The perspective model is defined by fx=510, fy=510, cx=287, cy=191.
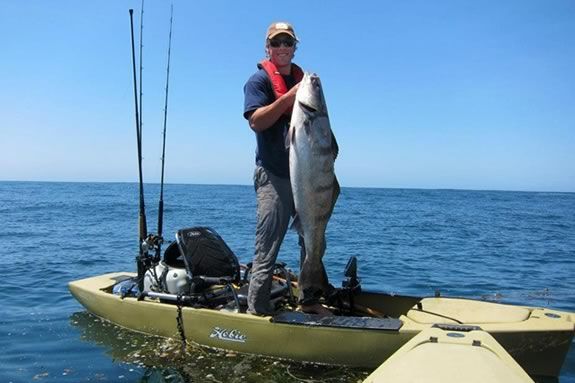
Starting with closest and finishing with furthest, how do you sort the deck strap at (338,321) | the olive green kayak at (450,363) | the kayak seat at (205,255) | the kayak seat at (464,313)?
the olive green kayak at (450,363) < the deck strap at (338,321) < the kayak seat at (464,313) < the kayak seat at (205,255)

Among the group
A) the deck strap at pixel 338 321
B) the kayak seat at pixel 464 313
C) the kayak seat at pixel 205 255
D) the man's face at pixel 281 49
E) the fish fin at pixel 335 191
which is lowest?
the deck strap at pixel 338 321

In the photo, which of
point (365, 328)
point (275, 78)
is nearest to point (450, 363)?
point (365, 328)

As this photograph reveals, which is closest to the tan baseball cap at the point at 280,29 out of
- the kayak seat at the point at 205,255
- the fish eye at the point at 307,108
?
the fish eye at the point at 307,108

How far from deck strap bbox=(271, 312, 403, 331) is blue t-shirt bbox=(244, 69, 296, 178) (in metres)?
1.54

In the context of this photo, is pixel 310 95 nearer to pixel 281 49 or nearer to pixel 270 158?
pixel 281 49

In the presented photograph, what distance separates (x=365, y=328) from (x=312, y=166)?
1736 millimetres

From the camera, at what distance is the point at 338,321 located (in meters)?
5.34

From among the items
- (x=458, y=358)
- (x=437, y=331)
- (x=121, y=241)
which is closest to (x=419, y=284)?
(x=437, y=331)

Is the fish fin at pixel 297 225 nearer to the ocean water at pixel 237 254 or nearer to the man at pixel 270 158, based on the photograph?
the man at pixel 270 158

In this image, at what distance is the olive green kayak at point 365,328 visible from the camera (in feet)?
16.5

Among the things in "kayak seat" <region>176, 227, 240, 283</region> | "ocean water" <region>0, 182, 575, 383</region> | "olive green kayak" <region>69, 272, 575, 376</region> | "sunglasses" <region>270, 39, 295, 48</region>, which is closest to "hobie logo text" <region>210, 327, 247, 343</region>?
"olive green kayak" <region>69, 272, 575, 376</region>

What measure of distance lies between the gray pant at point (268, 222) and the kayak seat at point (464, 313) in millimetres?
1644

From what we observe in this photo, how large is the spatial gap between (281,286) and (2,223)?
22.7m

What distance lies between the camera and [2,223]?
2477 centimetres
